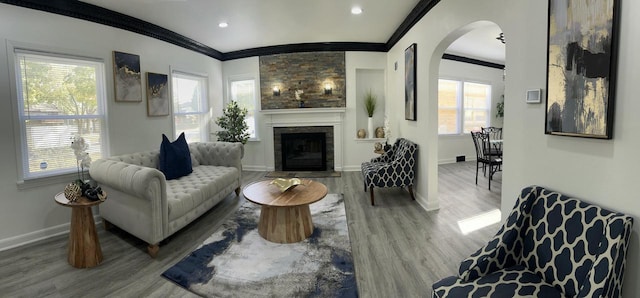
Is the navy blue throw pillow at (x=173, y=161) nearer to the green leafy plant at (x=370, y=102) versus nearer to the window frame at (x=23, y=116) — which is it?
the window frame at (x=23, y=116)

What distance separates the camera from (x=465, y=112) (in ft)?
25.0

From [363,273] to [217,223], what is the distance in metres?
1.98

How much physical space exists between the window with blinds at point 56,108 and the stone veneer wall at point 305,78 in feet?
10.5

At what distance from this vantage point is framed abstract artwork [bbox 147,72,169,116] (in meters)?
4.53

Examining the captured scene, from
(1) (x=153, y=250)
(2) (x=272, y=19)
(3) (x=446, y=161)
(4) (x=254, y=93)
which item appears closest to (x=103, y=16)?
(2) (x=272, y=19)

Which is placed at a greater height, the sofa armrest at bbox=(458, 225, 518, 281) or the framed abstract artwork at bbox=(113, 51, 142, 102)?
the framed abstract artwork at bbox=(113, 51, 142, 102)

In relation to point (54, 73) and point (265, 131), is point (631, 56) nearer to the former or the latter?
point (54, 73)

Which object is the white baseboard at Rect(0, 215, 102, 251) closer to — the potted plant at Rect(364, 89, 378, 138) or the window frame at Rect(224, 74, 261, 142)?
the window frame at Rect(224, 74, 261, 142)

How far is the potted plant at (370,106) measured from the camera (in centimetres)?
648

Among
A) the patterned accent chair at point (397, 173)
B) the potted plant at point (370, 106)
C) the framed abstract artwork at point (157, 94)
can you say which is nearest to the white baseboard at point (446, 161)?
the potted plant at point (370, 106)

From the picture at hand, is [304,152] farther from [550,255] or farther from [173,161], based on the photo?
[550,255]

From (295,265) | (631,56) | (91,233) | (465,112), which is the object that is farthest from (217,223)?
(465,112)

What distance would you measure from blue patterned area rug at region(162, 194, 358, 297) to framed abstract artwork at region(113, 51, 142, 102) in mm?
2355

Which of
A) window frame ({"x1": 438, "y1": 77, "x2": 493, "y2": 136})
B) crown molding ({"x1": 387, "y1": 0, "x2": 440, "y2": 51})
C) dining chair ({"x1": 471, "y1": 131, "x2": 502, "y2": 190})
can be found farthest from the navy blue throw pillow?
window frame ({"x1": 438, "y1": 77, "x2": 493, "y2": 136})
